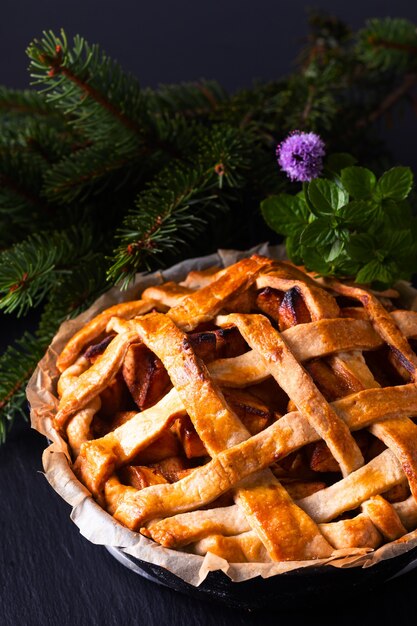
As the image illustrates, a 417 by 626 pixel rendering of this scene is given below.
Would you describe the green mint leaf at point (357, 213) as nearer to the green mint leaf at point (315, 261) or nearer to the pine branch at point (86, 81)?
the green mint leaf at point (315, 261)

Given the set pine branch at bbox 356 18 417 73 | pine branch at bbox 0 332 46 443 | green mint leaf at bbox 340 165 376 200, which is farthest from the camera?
pine branch at bbox 356 18 417 73

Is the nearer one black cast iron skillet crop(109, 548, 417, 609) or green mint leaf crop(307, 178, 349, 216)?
black cast iron skillet crop(109, 548, 417, 609)

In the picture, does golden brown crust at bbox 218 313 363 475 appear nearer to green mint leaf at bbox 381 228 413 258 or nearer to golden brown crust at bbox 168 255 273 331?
golden brown crust at bbox 168 255 273 331

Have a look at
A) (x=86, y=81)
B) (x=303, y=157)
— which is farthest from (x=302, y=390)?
(x=86, y=81)

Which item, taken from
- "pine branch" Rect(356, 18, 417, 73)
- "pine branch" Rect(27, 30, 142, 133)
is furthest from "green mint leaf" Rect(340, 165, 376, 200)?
"pine branch" Rect(356, 18, 417, 73)

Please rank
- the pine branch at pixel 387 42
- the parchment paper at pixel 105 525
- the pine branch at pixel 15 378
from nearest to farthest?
1. the parchment paper at pixel 105 525
2. the pine branch at pixel 15 378
3. the pine branch at pixel 387 42

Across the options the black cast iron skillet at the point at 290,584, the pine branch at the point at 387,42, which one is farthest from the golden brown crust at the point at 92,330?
the pine branch at the point at 387,42

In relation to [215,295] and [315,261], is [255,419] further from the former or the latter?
[315,261]

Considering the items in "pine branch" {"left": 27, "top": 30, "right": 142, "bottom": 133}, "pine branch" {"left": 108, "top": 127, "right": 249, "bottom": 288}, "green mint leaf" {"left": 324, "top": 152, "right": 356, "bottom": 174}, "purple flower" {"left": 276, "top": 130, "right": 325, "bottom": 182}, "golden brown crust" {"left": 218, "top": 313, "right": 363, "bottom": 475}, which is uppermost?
"pine branch" {"left": 27, "top": 30, "right": 142, "bottom": 133}
